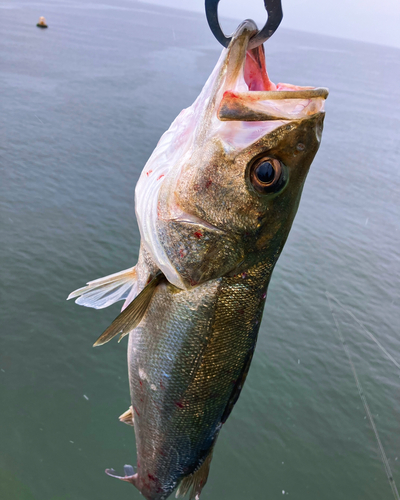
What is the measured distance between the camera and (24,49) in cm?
2750

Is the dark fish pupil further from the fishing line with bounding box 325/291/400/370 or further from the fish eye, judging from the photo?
the fishing line with bounding box 325/291/400/370

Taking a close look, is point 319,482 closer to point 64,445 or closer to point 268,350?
point 268,350

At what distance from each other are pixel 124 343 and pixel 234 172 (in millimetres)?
7028

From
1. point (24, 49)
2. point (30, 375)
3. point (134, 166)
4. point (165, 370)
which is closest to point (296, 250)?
point (134, 166)

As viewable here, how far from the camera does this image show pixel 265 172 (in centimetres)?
186

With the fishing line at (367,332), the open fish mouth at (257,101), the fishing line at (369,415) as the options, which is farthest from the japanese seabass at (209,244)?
the fishing line at (367,332)

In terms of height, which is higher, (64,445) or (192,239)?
(192,239)

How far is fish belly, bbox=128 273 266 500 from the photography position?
2068 mm

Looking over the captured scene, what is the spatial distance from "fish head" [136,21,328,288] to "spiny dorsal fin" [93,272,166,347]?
0.12m

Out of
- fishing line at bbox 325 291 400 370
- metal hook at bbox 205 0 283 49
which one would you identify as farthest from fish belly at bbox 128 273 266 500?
fishing line at bbox 325 291 400 370

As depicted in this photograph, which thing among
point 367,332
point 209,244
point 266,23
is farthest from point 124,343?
point 266,23

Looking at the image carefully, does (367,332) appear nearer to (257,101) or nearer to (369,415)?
(369,415)

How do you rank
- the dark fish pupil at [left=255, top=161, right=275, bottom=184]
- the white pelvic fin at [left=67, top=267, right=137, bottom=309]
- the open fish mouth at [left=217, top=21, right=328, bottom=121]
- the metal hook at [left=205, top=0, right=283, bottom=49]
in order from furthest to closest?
the white pelvic fin at [left=67, top=267, right=137, bottom=309]
the dark fish pupil at [left=255, top=161, right=275, bottom=184]
the open fish mouth at [left=217, top=21, right=328, bottom=121]
the metal hook at [left=205, top=0, right=283, bottom=49]

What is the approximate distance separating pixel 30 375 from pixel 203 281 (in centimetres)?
655
